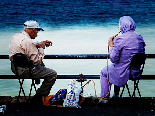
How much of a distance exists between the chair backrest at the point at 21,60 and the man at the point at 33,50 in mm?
80

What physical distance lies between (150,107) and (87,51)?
1374 centimetres

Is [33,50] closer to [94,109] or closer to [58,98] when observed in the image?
[58,98]

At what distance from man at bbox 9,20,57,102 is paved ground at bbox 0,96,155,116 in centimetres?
26

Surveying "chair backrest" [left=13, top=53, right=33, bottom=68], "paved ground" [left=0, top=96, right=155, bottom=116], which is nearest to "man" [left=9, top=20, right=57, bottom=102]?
"chair backrest" [left=13, top=53, right=33, bottom=68]

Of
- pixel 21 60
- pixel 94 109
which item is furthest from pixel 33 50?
pixel 94 109

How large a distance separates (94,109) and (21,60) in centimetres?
121

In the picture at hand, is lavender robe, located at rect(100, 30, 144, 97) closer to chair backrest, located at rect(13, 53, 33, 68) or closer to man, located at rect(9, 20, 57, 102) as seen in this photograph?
man, located at rect(9, 20, 57, 102)

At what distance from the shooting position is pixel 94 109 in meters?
3.48

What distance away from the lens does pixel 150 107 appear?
3.54 meters

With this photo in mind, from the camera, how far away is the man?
3264 mm

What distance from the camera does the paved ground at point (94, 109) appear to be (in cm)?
335

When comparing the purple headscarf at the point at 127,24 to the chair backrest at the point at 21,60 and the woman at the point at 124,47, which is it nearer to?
the woman at the point at 124,47

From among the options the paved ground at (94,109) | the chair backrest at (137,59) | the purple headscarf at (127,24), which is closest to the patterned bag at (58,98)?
the paved ground at (94,109)

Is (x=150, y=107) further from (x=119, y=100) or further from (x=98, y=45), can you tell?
(x=98, y=45)
